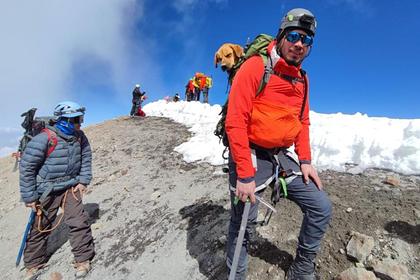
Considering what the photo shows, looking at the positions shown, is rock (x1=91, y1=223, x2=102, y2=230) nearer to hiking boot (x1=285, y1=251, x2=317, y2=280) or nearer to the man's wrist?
hiking boot (x1=285, y1=251, x2=317, y2=280)

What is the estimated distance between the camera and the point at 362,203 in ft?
17.5

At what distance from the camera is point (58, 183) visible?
5.55 metres

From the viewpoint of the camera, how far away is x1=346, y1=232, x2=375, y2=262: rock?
4047 mm

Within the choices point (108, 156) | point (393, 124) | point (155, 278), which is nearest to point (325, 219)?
point (155, 278)

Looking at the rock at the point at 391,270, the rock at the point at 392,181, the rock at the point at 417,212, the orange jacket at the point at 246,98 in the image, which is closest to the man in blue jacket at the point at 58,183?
the orange jacket at the point at 246,98

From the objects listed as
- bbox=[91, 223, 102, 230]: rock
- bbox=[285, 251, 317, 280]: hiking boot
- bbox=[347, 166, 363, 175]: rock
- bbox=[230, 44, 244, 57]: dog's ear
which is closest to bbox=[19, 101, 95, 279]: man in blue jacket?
bbox=[91, 223, 102, 230]: rock

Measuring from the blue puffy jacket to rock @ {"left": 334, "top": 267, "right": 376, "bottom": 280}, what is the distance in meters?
4.70

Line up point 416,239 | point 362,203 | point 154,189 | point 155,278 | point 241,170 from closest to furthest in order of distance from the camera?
point 241,170 → point 416,239 → point 155,278 → point 362,203 → point 154,189

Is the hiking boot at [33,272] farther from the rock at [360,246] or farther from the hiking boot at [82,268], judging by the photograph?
the rock at [360,246]

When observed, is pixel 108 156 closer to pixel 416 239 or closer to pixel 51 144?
pixel 51 144

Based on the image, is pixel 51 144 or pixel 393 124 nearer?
pixel 51 144

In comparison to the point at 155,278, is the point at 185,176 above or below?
above

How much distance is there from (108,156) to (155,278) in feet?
28.5

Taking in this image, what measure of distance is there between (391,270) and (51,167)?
5495 mm
